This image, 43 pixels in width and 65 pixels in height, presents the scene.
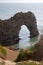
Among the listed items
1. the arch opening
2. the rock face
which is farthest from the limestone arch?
the arch opening

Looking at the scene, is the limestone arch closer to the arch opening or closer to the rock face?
the rock face

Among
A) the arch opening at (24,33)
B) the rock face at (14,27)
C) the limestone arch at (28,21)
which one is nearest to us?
the rock face at (14,27)

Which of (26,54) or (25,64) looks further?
(26,54)

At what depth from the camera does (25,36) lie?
54.5 ft

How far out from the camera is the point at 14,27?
15000 mm

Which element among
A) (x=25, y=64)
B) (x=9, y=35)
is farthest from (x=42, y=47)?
(x=9, y=35)

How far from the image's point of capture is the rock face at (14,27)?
14.3 m

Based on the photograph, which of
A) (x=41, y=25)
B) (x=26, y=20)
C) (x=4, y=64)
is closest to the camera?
(x=4, y=64)

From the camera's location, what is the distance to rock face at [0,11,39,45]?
46.8 ft

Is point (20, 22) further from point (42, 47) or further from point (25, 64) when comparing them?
point (25, 64)

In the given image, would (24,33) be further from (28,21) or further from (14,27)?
(14,27)

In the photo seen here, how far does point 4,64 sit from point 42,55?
1317 mm

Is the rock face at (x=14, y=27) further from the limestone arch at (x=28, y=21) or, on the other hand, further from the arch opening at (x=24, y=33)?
the arch opening at (x=24, y=33)

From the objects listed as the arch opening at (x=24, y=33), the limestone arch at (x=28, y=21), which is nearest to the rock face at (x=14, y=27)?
the limestone arch at (x=28, y=21)
